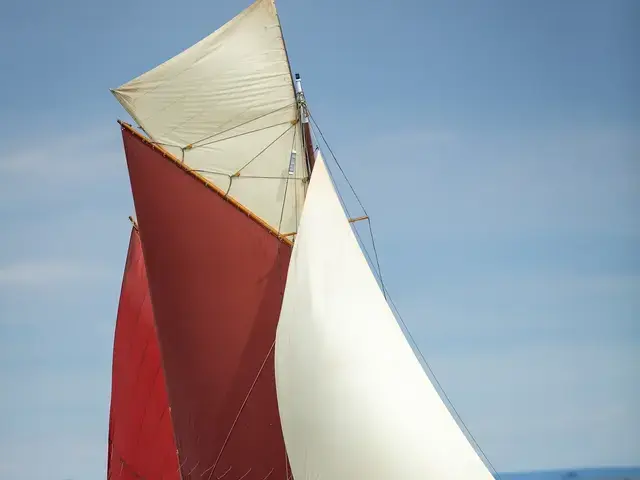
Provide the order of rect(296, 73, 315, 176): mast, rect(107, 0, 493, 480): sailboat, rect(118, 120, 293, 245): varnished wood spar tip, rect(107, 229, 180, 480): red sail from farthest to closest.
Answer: rect(107, 229, 180, 480): red sail < rect(296, 73, 315, 176): mast < rect(118, 120, 293, 245): varnished wood spar tip < rect(107, 0, 493, 480): sailboat

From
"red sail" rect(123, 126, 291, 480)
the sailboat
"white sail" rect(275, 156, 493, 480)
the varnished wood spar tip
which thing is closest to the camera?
"white sail" rect(275, 156, 493, 480)

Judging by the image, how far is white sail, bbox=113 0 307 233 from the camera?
46562mm

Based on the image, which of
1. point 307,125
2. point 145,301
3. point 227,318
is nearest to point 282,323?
point 227,318

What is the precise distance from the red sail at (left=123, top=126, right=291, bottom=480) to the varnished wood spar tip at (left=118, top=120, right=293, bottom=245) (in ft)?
0.15

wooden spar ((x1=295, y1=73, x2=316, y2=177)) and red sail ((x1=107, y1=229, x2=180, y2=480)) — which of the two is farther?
red sail ((x1=107, y1=229, x2=180, y2=480))

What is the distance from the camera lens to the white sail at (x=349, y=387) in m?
39.0

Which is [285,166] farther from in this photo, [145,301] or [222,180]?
[145,301]

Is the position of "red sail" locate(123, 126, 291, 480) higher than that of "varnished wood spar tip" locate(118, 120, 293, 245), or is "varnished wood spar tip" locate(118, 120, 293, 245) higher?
"varnished wood spar tip" locate(118, 120, 293, 245)

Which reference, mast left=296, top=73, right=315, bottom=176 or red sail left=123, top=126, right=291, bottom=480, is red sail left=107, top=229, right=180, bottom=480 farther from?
mast left=296, top=73, right=315, bottom=176

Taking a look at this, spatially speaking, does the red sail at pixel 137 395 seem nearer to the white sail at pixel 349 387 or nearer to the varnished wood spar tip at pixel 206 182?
the varnished wood spar tip at pixel 206 182

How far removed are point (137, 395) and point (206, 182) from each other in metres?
9.86

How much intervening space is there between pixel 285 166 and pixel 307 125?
138cm

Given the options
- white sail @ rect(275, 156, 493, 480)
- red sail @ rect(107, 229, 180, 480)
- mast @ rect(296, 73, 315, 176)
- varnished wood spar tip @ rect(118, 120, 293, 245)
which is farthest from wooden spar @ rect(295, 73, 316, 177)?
red sail @ rect(107, 229, 180, 480)

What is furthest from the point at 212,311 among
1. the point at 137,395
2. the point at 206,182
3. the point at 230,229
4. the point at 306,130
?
the point at 137,395
